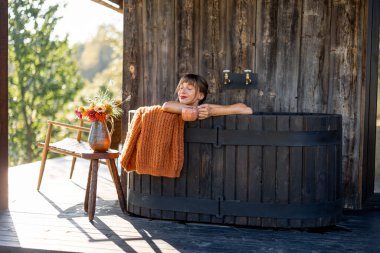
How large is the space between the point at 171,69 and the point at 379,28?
189cm

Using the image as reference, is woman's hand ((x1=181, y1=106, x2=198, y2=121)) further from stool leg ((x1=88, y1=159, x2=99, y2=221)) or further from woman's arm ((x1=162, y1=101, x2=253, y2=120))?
stool leg ((x1=88, y1=159, x2=99, y2=221))

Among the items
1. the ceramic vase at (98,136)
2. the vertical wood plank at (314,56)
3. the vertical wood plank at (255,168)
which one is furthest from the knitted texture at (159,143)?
the vertical wood plank at (314,56)

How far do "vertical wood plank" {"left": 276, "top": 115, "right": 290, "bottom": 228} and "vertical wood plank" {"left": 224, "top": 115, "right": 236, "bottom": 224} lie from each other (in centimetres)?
32

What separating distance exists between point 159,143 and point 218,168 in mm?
475

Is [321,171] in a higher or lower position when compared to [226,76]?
lower

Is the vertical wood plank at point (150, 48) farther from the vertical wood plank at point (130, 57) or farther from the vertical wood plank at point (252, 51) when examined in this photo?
the vertical wood plank at point (252, 51)

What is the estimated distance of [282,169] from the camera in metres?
3.94

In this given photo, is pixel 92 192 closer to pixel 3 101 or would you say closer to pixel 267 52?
pixel 3 101

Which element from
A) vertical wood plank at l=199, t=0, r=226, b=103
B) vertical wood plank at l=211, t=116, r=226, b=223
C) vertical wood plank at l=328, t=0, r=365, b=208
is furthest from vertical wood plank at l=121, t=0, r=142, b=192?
vertical wood plank at l=328, t=0, r=365, b=208

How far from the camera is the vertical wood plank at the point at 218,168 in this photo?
4.00 metres

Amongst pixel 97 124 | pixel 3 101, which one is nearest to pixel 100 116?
pixel 97 124

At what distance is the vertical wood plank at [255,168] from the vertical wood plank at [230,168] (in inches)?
4.6

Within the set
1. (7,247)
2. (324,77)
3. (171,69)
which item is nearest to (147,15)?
(171,69)

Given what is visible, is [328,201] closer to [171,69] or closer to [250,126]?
[250,126]
